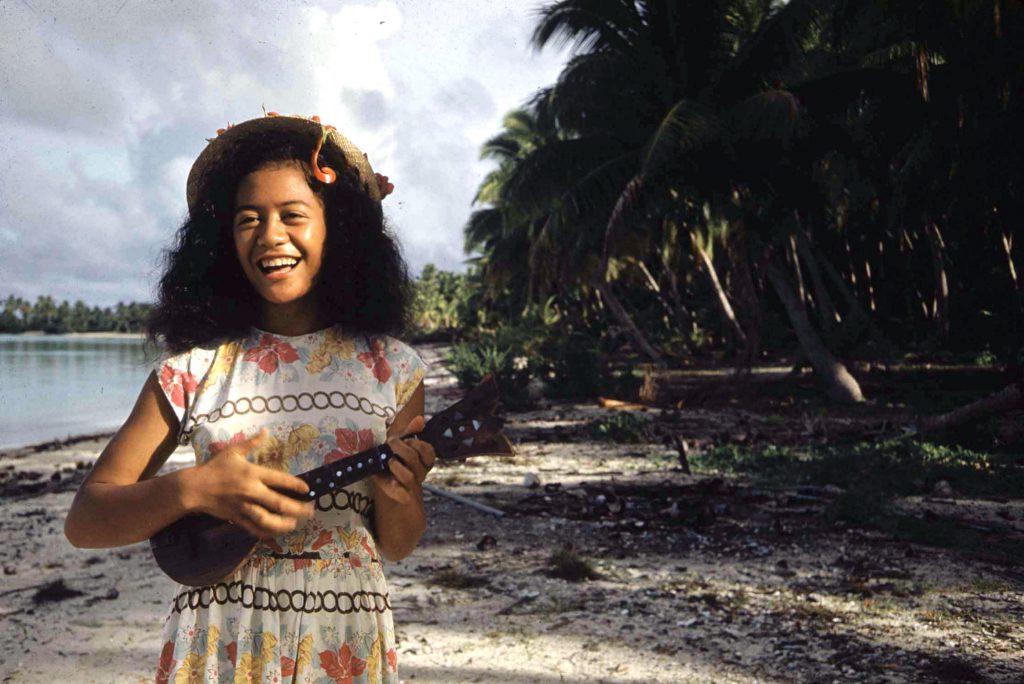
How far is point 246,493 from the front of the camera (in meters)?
1.30

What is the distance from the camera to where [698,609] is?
399 centimetres

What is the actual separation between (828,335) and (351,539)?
1577cm

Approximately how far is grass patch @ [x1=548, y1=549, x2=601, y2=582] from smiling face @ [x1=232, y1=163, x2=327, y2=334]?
3.26 meters

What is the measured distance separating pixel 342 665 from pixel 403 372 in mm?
579

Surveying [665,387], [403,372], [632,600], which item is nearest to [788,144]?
[665,387]

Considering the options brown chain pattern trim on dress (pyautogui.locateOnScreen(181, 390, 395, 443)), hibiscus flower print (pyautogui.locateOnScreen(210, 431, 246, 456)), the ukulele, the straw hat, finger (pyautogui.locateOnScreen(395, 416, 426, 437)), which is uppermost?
the straw hat

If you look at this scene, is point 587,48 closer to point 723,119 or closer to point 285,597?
point 723,119

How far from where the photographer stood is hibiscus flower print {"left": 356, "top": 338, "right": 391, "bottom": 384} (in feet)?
5.40

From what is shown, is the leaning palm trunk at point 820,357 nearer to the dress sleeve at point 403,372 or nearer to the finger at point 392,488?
the dress sleeve at point 403,372

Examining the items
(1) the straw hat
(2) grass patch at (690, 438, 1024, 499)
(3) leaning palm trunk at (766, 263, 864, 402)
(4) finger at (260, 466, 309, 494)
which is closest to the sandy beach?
(2) grass patch at (690, 438, 1024, 499)

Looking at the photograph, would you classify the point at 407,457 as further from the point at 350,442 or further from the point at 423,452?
the point at 350,442

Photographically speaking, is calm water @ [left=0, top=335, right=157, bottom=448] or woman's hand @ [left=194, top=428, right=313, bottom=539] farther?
calm water @ [left=0, top=335, right=157, bottom=448]

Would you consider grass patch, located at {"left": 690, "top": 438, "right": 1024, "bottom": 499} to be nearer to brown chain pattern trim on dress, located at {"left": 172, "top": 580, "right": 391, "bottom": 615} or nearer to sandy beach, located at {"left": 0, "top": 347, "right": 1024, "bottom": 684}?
sandy beach, located at {"left": 0, "top": 347, "right": 1024, "bottom": 684}

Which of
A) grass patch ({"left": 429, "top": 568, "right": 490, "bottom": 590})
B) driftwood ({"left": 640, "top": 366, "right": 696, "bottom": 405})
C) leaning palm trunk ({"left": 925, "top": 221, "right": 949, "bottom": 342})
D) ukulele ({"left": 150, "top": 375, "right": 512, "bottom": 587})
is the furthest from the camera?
leaning palm trunk ({"left": 925, "top": 221, "right": 949, "bottom": 342})
